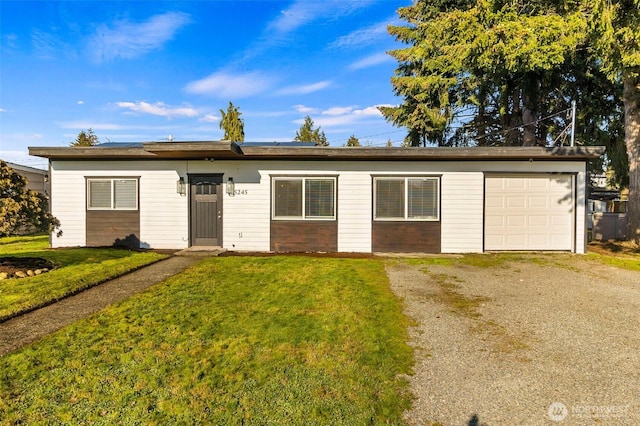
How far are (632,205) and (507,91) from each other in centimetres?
735

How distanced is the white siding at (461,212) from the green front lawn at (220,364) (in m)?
4.97

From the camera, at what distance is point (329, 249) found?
955 cm

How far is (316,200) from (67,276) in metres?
5.77

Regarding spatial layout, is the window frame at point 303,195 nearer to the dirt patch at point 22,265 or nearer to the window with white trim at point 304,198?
the window with white trim at point 304,198

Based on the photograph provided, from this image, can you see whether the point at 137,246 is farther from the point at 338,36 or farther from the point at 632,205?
the point at 632,205

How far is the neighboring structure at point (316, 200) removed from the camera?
9.26 meters

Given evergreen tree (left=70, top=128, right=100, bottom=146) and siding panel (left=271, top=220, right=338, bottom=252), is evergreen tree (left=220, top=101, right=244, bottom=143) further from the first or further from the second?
siding panel (left=271, top=220, right=338, bottom=252)

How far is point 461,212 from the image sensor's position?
933 centimetres

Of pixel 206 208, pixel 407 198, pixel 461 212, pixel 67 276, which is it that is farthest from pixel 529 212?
pixel 67 276

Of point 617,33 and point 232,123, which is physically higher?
point 232,123

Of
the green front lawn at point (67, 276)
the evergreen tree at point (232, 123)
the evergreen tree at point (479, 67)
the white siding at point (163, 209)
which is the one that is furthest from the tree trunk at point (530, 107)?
the evergreen tree at point (232, 123)

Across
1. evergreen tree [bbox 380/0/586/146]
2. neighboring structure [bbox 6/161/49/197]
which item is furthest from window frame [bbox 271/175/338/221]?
neighboring structure [bbox 6/161/49/197]

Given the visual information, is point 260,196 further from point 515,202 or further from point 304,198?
point 515,202

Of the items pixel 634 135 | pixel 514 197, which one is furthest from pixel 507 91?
pixel 514 197
